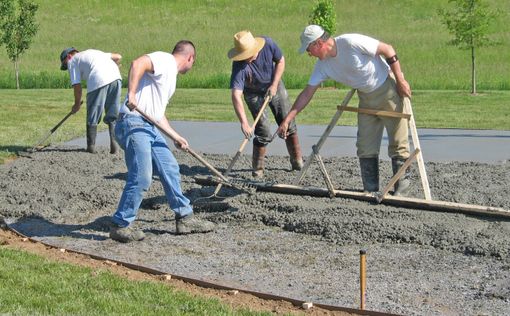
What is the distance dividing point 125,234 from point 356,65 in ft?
8.55

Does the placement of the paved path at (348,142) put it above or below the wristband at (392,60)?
below

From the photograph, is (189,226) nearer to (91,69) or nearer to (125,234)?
(125,234)

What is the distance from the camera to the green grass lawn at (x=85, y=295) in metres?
5.71

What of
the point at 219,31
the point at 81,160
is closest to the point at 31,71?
the point at 219,31

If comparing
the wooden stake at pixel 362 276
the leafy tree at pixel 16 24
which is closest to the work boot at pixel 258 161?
the wooden stake at pixel 362 276

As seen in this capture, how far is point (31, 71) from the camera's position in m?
37.5

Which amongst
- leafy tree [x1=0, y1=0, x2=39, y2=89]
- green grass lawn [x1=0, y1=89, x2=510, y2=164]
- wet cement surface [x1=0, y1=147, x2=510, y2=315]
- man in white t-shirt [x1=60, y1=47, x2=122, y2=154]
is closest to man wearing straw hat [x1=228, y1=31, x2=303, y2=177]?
wet cement surface [x1=0, y1=147, x2=510, y2=315]

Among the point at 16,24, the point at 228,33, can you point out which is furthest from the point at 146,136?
the point at 228,33

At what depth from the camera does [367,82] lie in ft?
28.6

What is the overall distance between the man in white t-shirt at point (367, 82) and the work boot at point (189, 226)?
1.29 meters

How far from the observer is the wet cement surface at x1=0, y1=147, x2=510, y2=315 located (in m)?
6.41

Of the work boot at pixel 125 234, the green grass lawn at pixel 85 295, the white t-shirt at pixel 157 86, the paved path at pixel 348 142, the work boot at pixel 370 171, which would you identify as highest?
the white t-shirt at pixel 157 86

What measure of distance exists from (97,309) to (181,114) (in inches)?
527

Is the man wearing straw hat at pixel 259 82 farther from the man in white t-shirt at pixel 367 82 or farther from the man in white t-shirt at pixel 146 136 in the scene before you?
the man in white t-shirt at pixel 146 136
